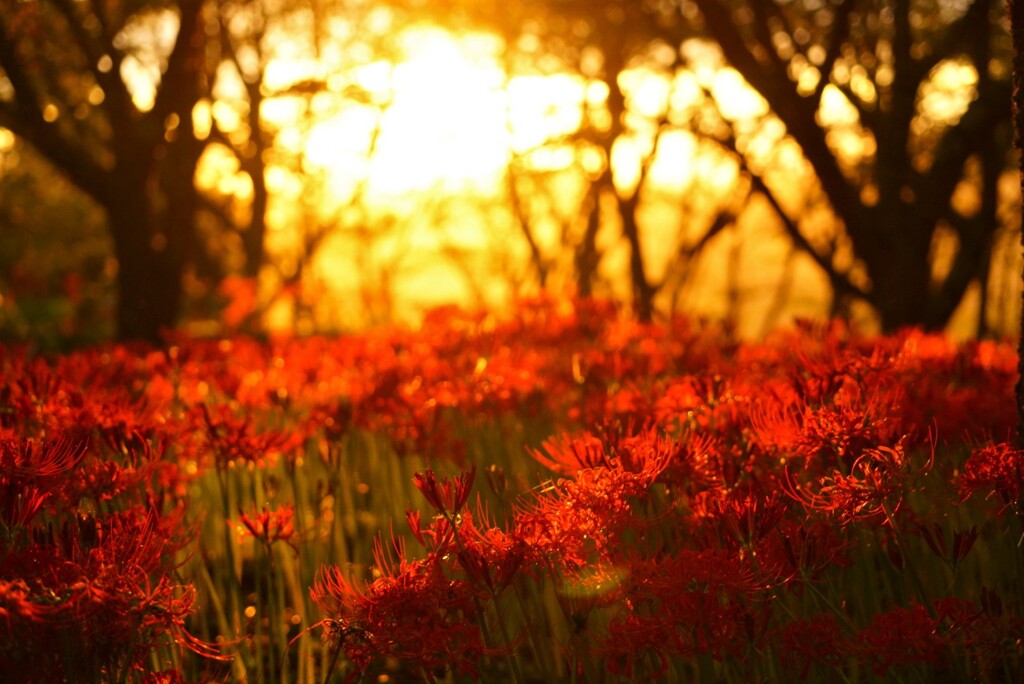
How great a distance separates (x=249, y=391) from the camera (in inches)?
141

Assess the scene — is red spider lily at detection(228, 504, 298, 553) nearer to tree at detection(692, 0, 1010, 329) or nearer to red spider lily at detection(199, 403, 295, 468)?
red spider lily at detection(199, 403, 295, 468)

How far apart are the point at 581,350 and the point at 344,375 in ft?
3.57

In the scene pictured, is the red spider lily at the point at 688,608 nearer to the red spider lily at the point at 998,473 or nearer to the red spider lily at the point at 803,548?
the red spider lily at the point at 803,548

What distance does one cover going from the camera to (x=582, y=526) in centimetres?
192

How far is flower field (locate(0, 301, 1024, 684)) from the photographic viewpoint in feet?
5.90

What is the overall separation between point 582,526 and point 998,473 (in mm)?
881

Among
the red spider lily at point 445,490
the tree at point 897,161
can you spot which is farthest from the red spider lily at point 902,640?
the tree at point 897,161

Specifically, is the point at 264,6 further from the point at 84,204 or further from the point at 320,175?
the point at 84,204

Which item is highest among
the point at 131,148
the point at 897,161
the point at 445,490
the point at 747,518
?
the point at 131,148

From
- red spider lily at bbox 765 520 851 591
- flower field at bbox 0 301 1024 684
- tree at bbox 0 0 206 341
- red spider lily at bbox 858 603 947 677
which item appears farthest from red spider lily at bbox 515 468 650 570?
tree at bbox 0 0 206 341

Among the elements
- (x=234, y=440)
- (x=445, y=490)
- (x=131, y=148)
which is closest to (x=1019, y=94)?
(x=445, y=490)

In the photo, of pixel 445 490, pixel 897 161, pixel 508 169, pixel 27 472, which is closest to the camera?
pixel 445 490

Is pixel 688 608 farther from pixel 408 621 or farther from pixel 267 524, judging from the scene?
pixel 267 524

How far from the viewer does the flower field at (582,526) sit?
1.80 metres
